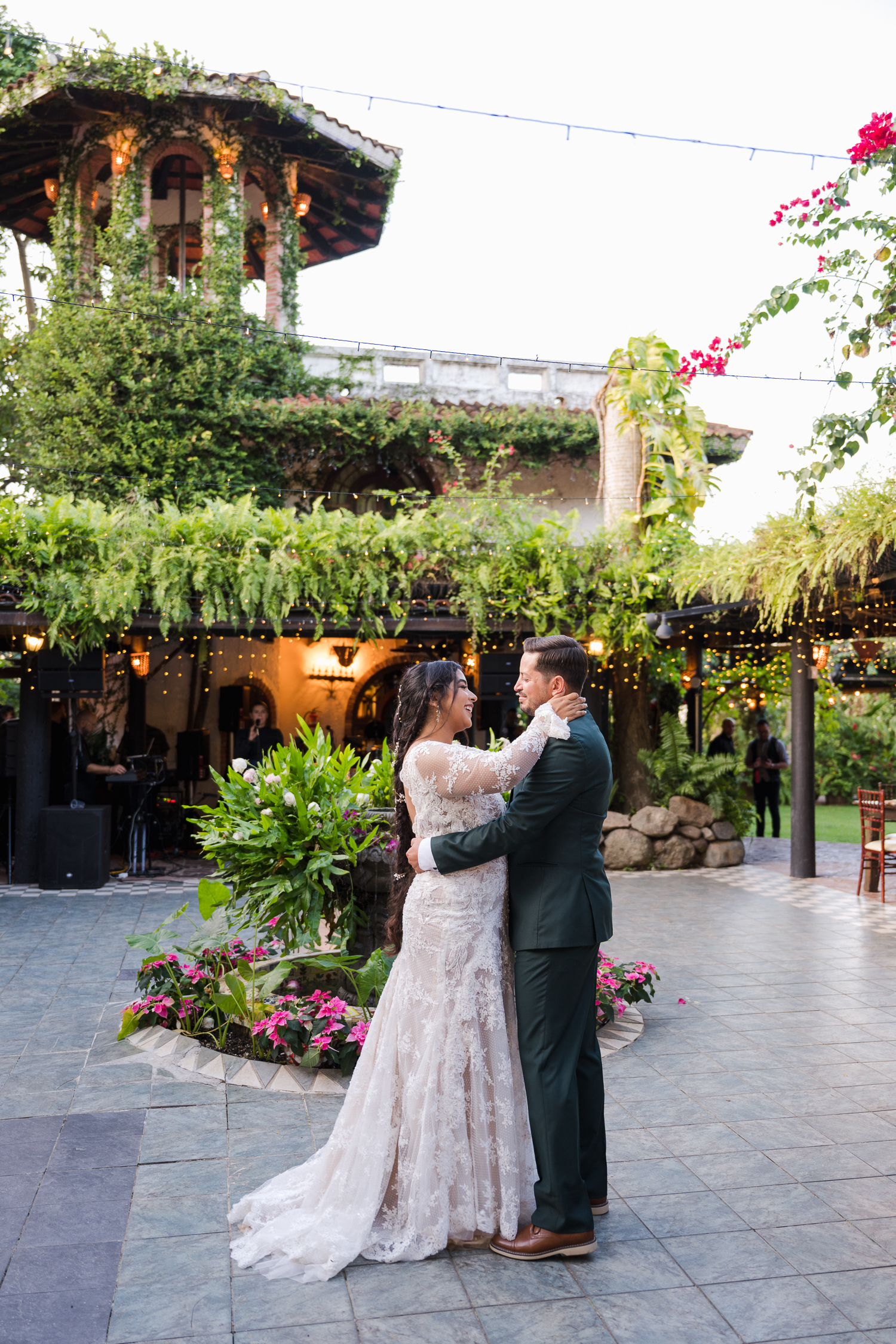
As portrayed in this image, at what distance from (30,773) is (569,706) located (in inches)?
352

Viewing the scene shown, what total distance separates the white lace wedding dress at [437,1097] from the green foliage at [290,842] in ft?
6.14

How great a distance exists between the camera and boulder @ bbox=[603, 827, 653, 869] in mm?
11727

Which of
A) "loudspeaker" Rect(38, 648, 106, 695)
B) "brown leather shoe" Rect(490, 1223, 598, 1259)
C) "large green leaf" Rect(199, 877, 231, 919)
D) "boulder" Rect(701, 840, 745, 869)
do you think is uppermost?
"loudspeaker" Rect(38, 648, 106, 695)

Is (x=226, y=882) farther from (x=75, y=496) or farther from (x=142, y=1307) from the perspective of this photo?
(x=75, y=496)

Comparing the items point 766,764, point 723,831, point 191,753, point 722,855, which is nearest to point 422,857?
point 722,855

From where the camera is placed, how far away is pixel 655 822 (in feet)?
39.1

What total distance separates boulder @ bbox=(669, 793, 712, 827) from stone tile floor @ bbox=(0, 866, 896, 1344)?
211 inches

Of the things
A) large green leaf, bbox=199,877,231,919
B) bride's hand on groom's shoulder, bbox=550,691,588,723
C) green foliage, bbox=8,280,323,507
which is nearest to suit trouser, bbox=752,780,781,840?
green foliage, bbox=8,280,323,507

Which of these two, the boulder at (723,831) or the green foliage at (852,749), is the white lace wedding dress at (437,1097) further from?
the green foliage at (852,749)

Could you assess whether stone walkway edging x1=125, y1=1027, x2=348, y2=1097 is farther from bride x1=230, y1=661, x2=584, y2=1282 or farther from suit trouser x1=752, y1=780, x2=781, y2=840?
suit trouser x1=752, y1=780, x2=781, y2=840

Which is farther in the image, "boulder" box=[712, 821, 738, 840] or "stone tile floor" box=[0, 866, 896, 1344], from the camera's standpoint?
"boulder" box=[712, 821, 738, 840]

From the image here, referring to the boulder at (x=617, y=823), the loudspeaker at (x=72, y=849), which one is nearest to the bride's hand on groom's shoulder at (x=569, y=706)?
the loudspeaker at (x=72, y=849)

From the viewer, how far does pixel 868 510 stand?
27.2 ft

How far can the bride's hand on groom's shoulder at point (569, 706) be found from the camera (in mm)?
3039
